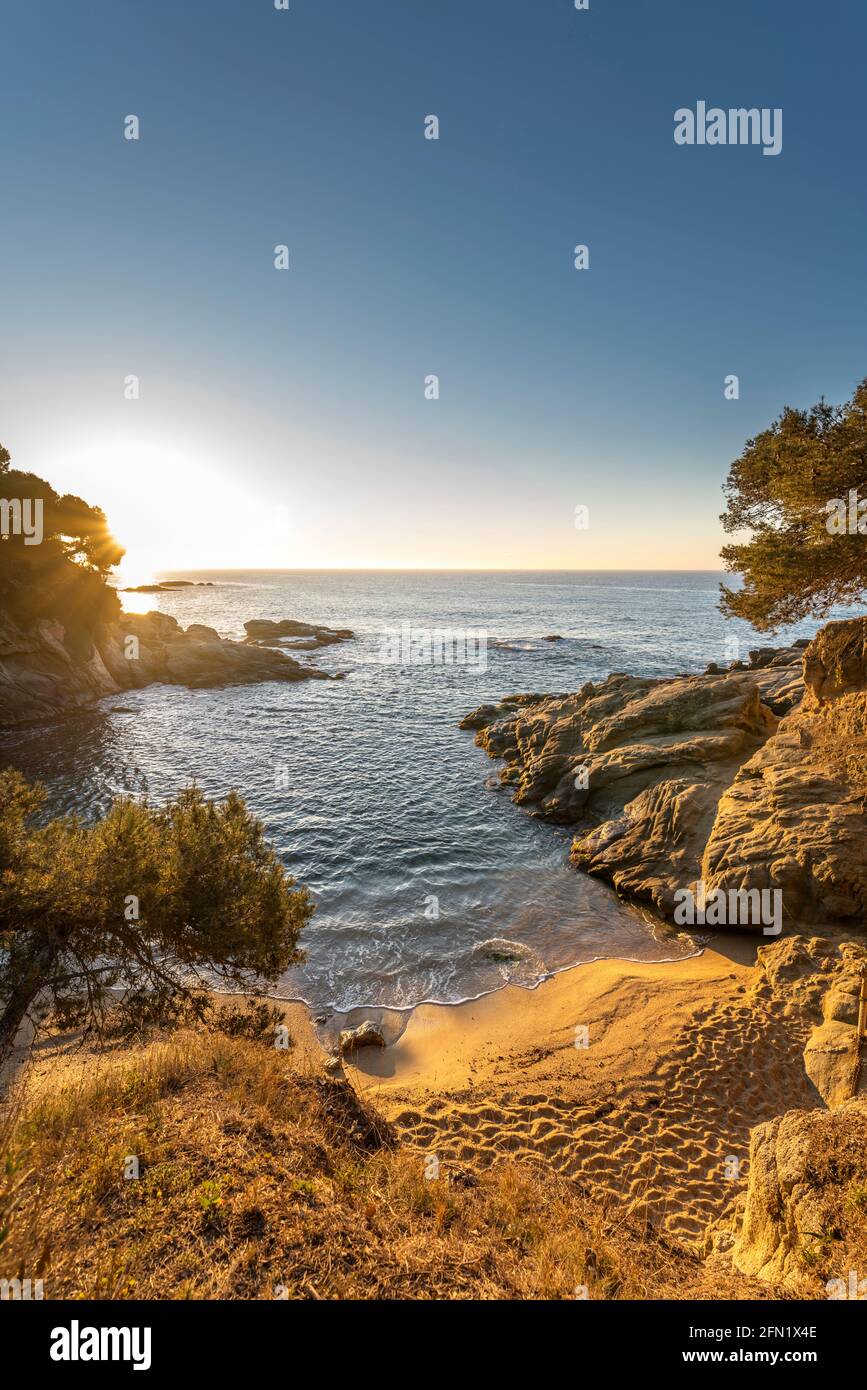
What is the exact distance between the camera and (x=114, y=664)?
47.9 m

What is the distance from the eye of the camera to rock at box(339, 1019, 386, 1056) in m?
A: 12.6

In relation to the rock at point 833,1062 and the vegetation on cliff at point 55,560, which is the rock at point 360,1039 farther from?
the vegetation on cliff at point 55,560

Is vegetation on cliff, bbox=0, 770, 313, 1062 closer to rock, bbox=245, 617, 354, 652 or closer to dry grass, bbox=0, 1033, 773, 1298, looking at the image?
dry grass, bbox=0, 1033, 773, 1298

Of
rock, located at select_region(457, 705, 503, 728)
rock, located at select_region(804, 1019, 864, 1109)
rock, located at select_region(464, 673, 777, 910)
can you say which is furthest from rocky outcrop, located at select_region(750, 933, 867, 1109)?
rock, located at select_region(457, 705, 503, 728)

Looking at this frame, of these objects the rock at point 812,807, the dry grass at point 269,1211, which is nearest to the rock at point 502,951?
the rock at point 812,807

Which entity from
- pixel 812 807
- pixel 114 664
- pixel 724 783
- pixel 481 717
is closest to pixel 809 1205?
pixel 812 807

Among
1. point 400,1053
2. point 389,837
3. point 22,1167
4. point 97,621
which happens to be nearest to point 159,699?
point 97,621

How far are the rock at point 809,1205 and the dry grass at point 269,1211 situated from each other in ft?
2.06

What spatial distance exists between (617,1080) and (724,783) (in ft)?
41.8

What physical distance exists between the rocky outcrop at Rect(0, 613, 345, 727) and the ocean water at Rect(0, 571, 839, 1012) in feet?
7.55

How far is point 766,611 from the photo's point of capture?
664 inches
